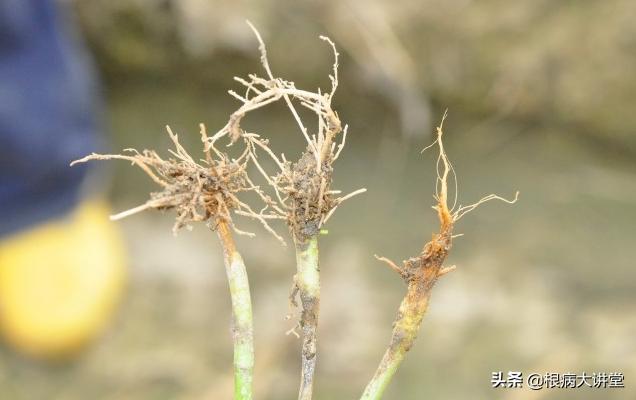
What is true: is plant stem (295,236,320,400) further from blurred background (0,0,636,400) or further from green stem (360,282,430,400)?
blurred background (0,0,636,400)

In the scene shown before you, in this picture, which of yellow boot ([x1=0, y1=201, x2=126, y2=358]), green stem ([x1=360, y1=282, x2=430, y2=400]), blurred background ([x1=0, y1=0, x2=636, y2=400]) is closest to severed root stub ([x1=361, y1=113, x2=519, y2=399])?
green stem ([x1=360, y1=282, x2=430, y2=400])

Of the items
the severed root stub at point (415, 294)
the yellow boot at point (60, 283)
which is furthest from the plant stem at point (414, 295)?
the yellow boot at point (60, 283)

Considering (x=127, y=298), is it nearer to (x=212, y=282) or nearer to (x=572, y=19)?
(x=212, y=282)

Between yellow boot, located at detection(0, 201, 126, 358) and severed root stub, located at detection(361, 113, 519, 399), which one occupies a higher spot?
yellow boot, located at detection(0, 201, 126, 358)

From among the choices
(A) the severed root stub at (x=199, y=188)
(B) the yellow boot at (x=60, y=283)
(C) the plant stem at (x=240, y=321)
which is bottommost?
(C) the plant stem at (x=240, y=321)

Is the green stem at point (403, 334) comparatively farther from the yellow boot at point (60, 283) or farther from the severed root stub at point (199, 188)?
the yellow boot at point (60, 283)
